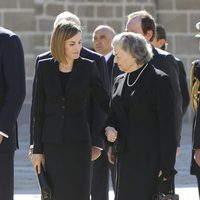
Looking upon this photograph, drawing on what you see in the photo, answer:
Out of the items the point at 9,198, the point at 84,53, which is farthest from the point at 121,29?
the point at 9,198

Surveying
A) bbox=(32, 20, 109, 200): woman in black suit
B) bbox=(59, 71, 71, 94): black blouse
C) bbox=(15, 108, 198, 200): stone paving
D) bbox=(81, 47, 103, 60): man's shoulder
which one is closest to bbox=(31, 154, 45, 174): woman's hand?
bbox=(32, 20, 109, 200): woman in black suit

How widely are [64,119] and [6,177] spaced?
619 mm

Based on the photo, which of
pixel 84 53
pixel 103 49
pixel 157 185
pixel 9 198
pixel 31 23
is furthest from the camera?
pixel 31 23

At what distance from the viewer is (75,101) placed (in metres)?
7.40

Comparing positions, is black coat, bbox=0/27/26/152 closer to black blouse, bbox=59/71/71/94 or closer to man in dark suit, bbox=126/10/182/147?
black blouse, bbox=59/71/71/94

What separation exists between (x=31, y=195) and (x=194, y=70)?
3992mm

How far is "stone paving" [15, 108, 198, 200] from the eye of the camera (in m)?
11.1

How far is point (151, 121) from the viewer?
6793mm

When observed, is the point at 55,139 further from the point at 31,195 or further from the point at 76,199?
the point at 31,195

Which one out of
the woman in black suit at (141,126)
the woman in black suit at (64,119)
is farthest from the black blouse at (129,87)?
the woman in black suit at (64,119)

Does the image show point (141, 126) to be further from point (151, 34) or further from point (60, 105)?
point (151, 34)

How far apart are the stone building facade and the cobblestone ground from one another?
2.19m

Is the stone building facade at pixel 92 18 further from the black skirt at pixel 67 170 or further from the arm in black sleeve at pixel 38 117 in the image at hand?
the black skirt at pixel 67 170

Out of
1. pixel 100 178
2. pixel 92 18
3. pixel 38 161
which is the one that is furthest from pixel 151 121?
pixel 92 18
